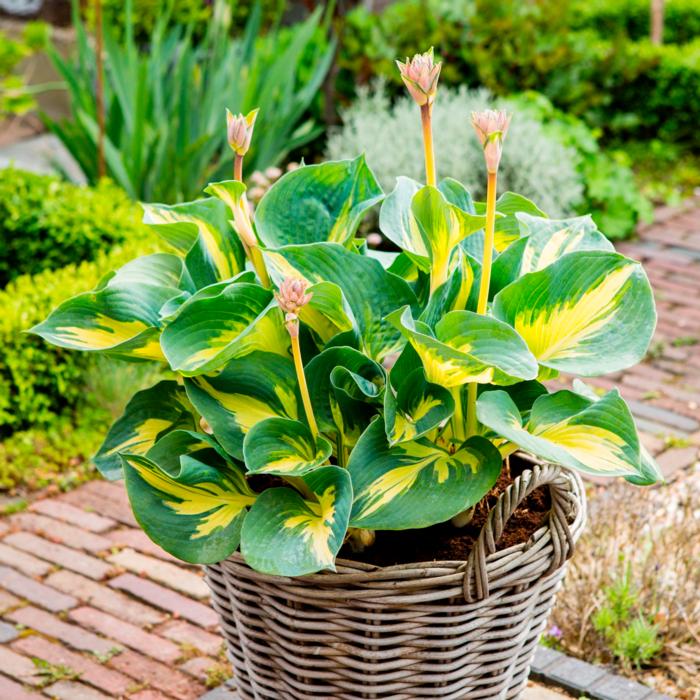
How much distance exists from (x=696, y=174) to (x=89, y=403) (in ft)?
14.6

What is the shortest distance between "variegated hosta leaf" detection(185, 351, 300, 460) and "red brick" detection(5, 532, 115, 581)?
1.54 metres

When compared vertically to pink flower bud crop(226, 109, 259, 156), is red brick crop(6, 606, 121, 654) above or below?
below

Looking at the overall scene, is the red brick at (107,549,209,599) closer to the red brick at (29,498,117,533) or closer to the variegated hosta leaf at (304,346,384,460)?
the red brick at (29,498,117,533)

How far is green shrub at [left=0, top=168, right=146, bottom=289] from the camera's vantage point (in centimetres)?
442

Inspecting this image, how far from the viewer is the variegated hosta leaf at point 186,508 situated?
174 centimetres

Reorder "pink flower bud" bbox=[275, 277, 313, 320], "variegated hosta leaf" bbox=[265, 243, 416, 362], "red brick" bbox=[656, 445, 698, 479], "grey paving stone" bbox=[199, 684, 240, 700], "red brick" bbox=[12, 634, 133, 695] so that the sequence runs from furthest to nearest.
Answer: "red brick" bbox=[656, 445, 698, 479] → "red brick" bbox=[12, 634, 133, 695] → "grey paving stone" bbox=[199, 684, 240, 700] → "variegated hosta leaf" bbox=[265, 243, 416, 362] → "pink flower bud" bbox=[275, 277, 313, 320]

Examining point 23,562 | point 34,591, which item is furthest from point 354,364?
point 23,562

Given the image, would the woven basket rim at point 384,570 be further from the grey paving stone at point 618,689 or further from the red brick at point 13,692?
the red brick at point 13,692

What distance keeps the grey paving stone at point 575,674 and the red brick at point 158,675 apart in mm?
870

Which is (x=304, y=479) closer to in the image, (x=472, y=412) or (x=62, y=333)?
(x=472, y=412)

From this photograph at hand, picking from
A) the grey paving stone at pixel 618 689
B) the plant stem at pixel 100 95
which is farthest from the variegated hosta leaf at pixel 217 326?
the plant stem at pixel 100 95

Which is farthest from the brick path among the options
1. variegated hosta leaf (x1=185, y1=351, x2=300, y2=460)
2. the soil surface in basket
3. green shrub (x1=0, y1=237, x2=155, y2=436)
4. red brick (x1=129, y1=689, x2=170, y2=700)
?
variegated hosta leaf (x1=185, y1=351, x2=300, y2=460)

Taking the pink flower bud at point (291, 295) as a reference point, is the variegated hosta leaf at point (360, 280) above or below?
below

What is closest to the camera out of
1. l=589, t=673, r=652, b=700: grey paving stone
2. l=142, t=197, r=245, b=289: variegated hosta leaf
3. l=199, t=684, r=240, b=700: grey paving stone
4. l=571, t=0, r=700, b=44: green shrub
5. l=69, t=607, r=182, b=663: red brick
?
l=142, t=197, r=245, b=289: variegated hosta leaf
